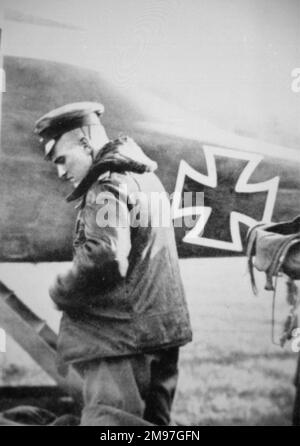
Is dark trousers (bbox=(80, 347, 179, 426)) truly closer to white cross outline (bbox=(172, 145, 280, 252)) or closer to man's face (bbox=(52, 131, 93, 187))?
white cross outline (bbox=(172, 145, 280, 252))

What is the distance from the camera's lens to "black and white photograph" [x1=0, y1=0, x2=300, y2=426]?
2545mm

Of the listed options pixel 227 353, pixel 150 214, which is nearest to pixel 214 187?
pixel 150 214

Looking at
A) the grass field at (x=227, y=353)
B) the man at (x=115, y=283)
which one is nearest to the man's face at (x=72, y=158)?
the man at (x=115, y=283)

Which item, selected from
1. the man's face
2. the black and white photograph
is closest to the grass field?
the black and white photograph

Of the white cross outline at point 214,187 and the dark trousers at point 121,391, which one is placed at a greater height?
the white cross outline at point 214,187

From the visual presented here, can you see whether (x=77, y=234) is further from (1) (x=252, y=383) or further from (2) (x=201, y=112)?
(1) (x=252, y=383)

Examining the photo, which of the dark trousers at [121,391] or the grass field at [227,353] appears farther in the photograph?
the grass field at [227,353]

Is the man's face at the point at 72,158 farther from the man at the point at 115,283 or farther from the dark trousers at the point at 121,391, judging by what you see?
the dark trousers at the point at 121,391

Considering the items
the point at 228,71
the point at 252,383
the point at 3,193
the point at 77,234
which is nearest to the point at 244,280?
the point at 252,383

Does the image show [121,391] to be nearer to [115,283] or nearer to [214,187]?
[115,283]

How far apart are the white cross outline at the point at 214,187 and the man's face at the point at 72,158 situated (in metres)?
0.45

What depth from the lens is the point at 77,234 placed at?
8.44ft

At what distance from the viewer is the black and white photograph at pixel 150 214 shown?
2.54 meters
